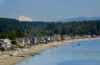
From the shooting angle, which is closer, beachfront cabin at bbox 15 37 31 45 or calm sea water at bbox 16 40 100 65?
calm sea water at bbox 16 40 100 65

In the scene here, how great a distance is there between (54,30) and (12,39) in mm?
54182

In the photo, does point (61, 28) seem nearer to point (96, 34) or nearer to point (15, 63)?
point (96, 34)

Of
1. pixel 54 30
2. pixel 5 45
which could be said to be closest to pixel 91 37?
pixel 54 30

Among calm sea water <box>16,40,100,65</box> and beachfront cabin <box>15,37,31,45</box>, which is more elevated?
beachfront cabin <box>15,37,31,45</box>

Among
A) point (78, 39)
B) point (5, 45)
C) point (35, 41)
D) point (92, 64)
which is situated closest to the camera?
point (92, 64)

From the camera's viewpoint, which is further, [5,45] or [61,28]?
[61,28]

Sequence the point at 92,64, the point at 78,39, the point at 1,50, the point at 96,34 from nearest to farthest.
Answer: the point at 92,64 < the point at 1,50 < the point at 78,39 < the point at 96,34

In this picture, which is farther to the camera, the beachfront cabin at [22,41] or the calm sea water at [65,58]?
the beachfront cabin at [22,41]

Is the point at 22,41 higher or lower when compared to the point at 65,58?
higher

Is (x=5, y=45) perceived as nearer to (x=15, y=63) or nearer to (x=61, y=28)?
(x=15, y=63)

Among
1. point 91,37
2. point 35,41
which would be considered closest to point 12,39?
point 35,41

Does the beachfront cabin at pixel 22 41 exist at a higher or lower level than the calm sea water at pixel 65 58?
higher

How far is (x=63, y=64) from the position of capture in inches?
1665

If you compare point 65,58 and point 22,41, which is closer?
point 65,58
